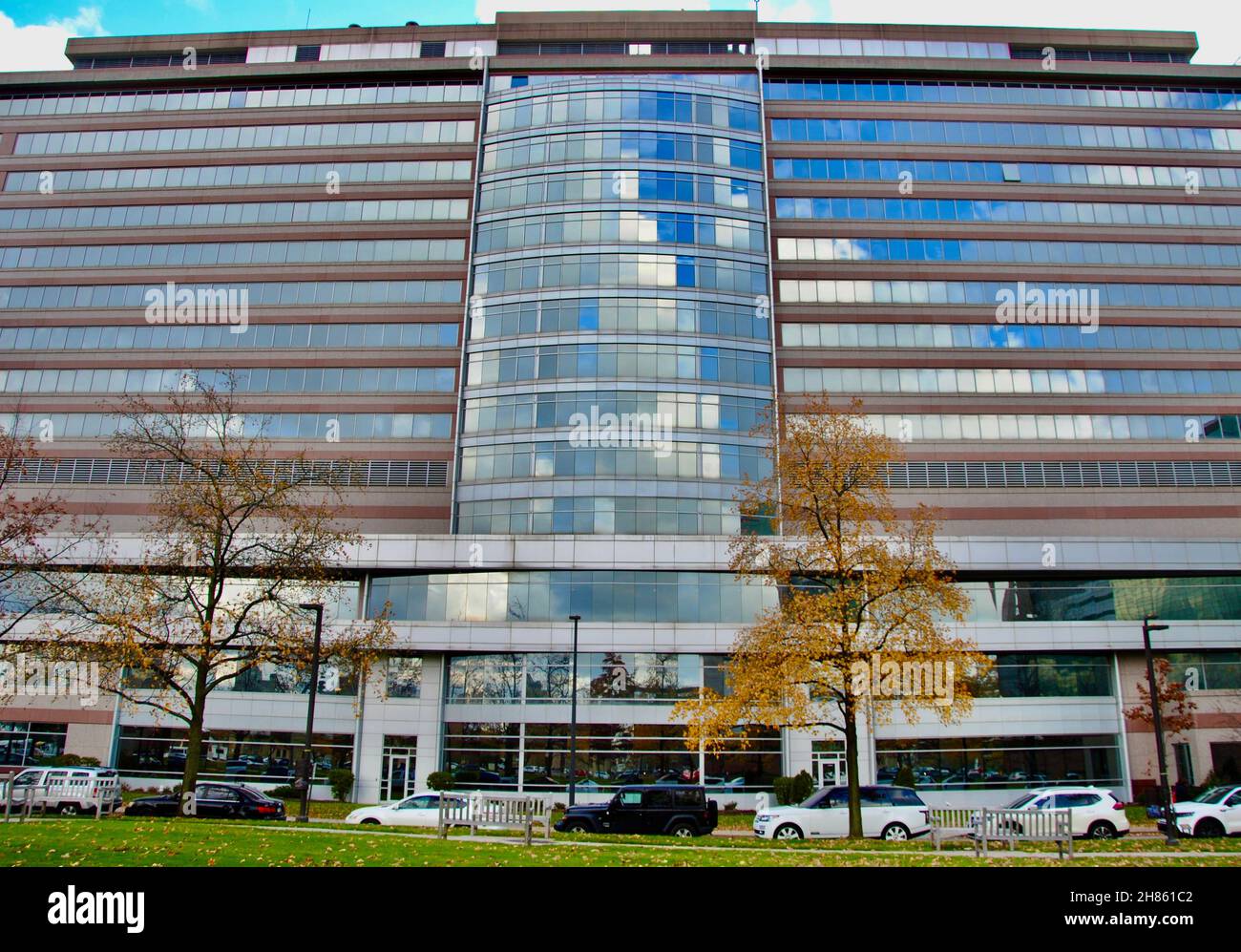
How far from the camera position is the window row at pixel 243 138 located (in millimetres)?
53625

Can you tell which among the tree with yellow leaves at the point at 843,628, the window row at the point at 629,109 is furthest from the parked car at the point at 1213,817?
the window row at the point at 629,109

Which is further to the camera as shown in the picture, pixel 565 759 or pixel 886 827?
pixel 565 759

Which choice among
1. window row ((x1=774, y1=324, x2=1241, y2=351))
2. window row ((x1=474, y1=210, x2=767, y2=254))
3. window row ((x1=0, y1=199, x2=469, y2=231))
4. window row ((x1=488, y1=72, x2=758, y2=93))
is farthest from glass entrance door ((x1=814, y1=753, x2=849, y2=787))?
window row ((x1=488, y1=72, x2=758, y2=93))

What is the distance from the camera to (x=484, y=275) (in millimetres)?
47938

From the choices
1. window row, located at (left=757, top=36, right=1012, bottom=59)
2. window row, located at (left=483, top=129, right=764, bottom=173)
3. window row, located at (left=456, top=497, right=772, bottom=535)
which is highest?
window row, located at (left=757, top=36, right=1012, bottom=59)

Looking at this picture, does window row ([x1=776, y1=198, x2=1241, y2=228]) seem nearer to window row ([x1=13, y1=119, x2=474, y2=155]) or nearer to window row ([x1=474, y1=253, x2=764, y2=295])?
window row ([x1=474, y1=253, x2=764, y2=295])

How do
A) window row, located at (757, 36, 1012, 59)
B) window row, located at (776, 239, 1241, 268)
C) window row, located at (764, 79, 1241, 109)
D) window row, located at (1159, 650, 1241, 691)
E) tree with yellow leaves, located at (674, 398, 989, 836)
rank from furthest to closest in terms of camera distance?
1. window row, located at (757, 36, 1012, 59)
2. window row, located at (764, 79, 1241, 109)
3. window row, located at (776, 239, 1241, 268)
4. window row, located at (1159, 650, 1241, 691)
5. tree with yellow leaves, located at (674, 398, 989, 836)

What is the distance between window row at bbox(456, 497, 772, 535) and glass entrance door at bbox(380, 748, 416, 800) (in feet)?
36.9

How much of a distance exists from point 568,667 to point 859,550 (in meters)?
18.2

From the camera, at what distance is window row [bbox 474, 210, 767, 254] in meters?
46.8
